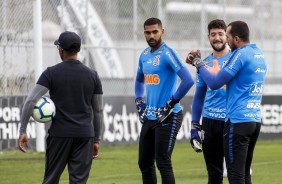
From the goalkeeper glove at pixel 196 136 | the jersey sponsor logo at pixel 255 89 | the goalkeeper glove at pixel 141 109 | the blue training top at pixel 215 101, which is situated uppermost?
the jersey sponsor logo at pixel 255 89

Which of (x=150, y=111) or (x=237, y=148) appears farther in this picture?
(x=150, y=111)

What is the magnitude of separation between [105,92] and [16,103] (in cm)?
323

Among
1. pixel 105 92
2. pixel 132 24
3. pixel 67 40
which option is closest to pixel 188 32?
pixel 132 24

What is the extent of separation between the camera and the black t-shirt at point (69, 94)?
333 inches

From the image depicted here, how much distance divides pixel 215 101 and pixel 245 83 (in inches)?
57.0

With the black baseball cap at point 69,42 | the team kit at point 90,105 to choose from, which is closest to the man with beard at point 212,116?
the team kit at point 90,105

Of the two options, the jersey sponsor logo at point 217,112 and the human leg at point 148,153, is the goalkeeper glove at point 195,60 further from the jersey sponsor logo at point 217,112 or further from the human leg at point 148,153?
the human leg at point 148,153

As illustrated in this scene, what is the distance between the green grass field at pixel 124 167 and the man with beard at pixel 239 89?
4.30 meters

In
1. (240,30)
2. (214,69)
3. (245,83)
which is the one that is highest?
(240,30)

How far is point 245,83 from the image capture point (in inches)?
340

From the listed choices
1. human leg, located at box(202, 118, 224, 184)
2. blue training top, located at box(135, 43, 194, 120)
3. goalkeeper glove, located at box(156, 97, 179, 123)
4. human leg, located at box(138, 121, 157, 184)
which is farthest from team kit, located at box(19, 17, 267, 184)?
human leg, located at box(138, 121, 157, 184)

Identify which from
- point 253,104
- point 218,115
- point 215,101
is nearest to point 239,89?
point 253,104

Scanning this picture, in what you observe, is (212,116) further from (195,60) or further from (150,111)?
(195,60)

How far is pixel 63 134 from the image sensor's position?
8.51 m
